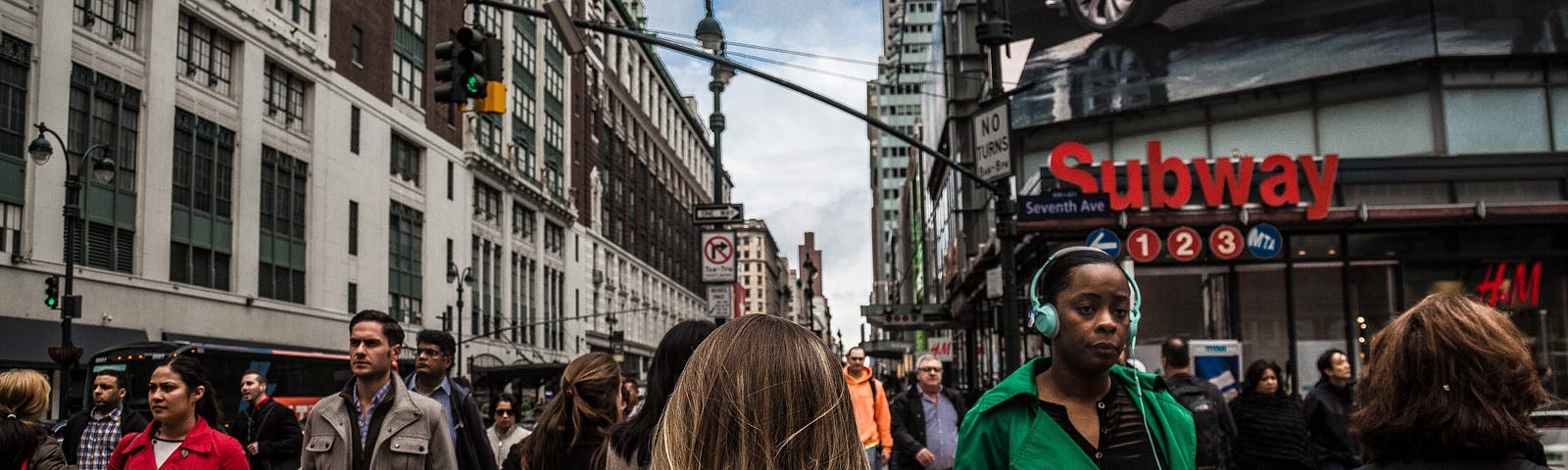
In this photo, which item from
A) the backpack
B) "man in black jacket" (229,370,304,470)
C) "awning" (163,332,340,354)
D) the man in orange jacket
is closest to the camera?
the backpack

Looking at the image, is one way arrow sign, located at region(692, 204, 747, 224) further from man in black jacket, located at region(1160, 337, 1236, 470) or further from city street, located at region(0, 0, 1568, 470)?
man in black jacket, located at region(1160, 337, 1236, 470)

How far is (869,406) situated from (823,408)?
10164mm

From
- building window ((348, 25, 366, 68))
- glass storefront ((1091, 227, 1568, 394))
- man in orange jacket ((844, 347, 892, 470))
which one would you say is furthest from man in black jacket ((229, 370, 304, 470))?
building window ((348, 25, 366, 68))

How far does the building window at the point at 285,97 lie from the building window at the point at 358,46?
3915 millimetres

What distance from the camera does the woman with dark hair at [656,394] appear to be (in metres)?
4.66

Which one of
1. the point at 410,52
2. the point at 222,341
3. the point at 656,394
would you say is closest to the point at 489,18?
the point at 410,52

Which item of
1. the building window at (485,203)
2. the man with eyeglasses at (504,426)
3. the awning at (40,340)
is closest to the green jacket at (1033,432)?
the man with eyeglasses at (504,426)

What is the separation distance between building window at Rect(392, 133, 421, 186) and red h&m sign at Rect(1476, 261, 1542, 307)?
1650 inches

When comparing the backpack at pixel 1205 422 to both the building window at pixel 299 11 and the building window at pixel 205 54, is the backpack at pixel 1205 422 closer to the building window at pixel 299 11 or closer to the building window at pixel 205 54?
the building window at pixel 205 54

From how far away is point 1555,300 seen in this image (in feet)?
89.1

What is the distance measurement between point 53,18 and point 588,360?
Result: 32263mm

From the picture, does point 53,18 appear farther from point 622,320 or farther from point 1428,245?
point 622,320

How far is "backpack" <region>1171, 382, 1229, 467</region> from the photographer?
30.0 ft

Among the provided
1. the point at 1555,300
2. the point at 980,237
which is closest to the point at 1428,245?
the point at 1555,300
